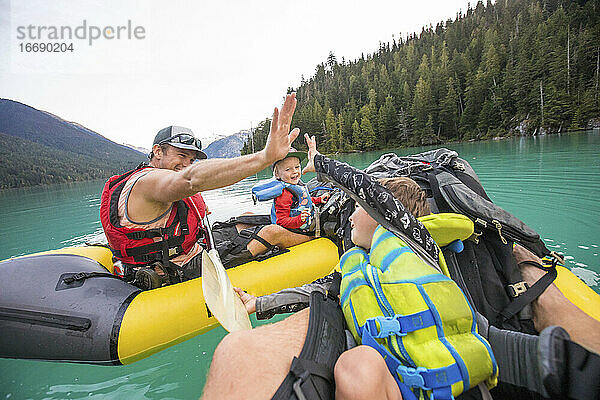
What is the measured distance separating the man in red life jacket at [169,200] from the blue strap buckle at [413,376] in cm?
138

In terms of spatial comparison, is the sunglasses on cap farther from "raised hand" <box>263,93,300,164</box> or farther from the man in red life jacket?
"raised hand" <box>263,93,300,164</box>

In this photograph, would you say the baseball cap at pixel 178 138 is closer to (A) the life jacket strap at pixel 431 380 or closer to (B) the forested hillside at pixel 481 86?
(A) the life jacket strap at pixel 431 380

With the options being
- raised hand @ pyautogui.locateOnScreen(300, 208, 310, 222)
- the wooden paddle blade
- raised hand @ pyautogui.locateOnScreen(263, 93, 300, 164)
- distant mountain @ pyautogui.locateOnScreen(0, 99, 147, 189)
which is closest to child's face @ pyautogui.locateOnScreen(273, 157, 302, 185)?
raised hand @ pyautogui.locateOnScreen(300, 208, 310, 222)

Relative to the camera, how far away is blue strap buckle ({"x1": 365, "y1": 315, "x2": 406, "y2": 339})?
3.84ft

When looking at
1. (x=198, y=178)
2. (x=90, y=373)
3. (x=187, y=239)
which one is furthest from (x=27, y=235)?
(x=198, y=178)

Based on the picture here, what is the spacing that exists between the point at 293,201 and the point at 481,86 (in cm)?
6360

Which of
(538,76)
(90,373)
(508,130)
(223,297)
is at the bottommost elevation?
(90,373)

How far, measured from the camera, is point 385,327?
1.19m

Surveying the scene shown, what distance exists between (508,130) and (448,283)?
56.6 metres

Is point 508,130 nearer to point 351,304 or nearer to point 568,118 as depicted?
point 568,118

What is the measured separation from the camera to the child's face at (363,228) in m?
1.70

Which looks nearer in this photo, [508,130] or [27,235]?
[27,235]

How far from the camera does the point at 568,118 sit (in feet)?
129

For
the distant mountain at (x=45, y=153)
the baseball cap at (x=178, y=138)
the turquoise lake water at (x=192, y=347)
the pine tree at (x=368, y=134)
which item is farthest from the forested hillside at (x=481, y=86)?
the distant mountain at (x=45, y=153)
